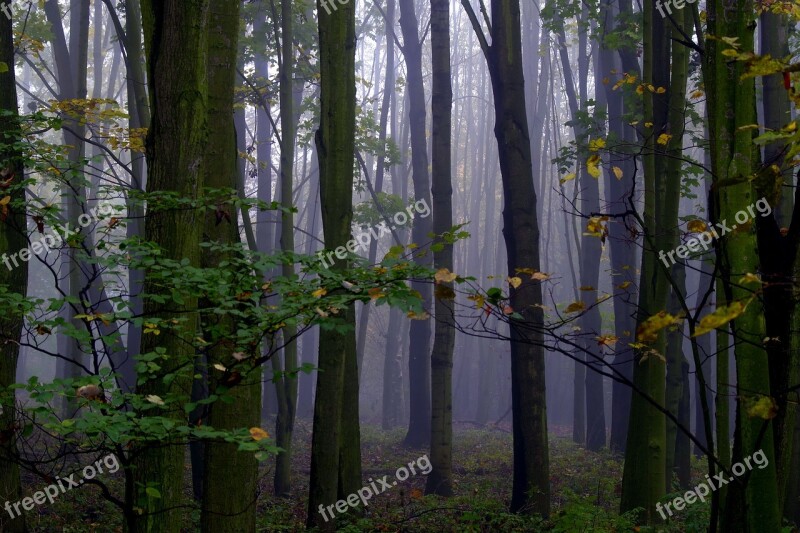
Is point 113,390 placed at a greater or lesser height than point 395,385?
greater

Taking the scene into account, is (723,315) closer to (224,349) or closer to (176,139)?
(176,139)

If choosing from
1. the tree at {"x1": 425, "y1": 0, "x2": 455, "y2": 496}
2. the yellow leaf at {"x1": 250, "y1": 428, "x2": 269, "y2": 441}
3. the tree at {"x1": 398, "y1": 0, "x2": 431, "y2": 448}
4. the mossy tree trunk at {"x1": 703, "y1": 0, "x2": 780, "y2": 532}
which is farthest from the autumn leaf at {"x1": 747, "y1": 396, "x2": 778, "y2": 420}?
the tree at {"x1": 398, "y1": 0, "x2": 431, "y2": 448}

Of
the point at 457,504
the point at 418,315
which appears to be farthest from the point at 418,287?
the point at 418,315

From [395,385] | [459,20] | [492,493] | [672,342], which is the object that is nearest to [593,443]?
[492,493]

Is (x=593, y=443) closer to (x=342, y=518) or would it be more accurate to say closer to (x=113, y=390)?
(x=342, y=518)

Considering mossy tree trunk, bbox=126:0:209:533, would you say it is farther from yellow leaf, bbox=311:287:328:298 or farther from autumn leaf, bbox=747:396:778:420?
autumn leaf, bbox=747:396:778:420

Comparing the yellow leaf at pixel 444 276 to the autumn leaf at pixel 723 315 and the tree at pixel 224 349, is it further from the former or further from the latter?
the tree at pixel 224 349

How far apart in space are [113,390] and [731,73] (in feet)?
11.7

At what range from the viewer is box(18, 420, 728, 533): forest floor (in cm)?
687

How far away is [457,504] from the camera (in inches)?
371

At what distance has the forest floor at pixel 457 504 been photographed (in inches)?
271


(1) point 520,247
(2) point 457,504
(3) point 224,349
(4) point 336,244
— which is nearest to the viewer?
(3) point 224,349

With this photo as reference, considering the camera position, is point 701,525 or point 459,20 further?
point 459,20

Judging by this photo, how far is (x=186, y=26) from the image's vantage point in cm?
426
